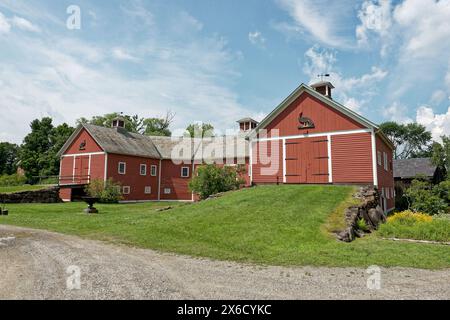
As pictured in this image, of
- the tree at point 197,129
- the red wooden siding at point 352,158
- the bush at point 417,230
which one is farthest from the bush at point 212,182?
the tree at point 197,129

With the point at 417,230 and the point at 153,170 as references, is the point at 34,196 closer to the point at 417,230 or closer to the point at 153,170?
the point at 153,170

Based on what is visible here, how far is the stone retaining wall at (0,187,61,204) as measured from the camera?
83.3ft

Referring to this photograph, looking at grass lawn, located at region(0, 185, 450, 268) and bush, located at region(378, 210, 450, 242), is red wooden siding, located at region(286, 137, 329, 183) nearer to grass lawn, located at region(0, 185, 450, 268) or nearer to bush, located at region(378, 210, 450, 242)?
grass lawn, located at region(0, 185, 450, 268)

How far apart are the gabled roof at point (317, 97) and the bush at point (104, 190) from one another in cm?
1408

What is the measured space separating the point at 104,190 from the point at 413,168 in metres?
Result: 37.6

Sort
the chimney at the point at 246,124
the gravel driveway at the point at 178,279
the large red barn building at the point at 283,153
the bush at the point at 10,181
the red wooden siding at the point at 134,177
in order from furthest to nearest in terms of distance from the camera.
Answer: the bush at the point at 10,181
the chimney at the point at 246,124
the red wooden siding at the point at 134,177
the large red barn building at the point at 283,153
the gravel driveway at the point at 178,279

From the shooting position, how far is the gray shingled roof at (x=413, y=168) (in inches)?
1535

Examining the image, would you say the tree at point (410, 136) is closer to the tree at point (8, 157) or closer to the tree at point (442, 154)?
the tree at point (442, 154)

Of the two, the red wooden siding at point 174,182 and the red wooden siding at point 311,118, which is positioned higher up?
the red wooden siding at point 311,118

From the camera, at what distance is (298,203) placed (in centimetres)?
1542

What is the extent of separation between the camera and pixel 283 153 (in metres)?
22.6

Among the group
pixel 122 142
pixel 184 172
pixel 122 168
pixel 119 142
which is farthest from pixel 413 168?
pixel 119 142

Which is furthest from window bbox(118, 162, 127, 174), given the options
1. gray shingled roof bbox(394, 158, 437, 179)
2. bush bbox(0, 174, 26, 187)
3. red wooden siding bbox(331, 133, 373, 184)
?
gray shingled roof bbox(394, 158, 437, 179)
